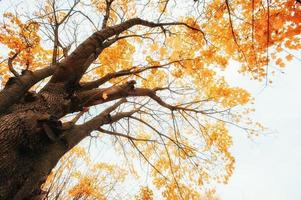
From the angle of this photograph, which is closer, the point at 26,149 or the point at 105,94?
the point at 26,149

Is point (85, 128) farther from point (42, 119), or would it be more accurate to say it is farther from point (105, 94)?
point (42, 119)

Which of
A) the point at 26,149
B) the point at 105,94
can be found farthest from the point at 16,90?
the point at 105,94

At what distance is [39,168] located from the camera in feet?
11.3

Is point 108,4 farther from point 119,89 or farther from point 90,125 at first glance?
point 90,125

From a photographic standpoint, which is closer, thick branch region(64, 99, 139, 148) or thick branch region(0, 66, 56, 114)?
thick branch region(0, 66, 56, 114)

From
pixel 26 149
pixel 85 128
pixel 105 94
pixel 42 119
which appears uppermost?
pixel 105 94

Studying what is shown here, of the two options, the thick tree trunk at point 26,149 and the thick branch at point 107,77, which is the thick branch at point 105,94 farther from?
the thick tree trunk at point 26,149

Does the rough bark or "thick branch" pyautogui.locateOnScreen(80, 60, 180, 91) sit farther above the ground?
"thick branch" pyautogui.locateOnScreen(80, 60, 180, 91)

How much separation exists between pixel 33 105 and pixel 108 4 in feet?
11.8

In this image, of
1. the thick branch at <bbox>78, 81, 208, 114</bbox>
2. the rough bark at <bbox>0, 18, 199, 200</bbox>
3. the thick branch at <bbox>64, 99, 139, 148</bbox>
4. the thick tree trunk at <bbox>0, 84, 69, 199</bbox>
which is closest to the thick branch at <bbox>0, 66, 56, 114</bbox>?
the rough bark at <bbox>0, 18, 199, 200</bbox>

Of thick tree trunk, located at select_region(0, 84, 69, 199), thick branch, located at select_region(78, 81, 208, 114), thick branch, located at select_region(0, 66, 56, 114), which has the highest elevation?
thick branch, located at select_region(78, 81, 208, 114)

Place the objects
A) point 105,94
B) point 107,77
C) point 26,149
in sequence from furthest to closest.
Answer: point 107,77, point 105,94, point 26,149

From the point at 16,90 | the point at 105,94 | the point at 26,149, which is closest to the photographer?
the point at 26,149

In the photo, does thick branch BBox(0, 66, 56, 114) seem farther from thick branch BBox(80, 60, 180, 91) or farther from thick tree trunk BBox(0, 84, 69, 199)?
thick branch BBox(80, 60, 180, 91)
